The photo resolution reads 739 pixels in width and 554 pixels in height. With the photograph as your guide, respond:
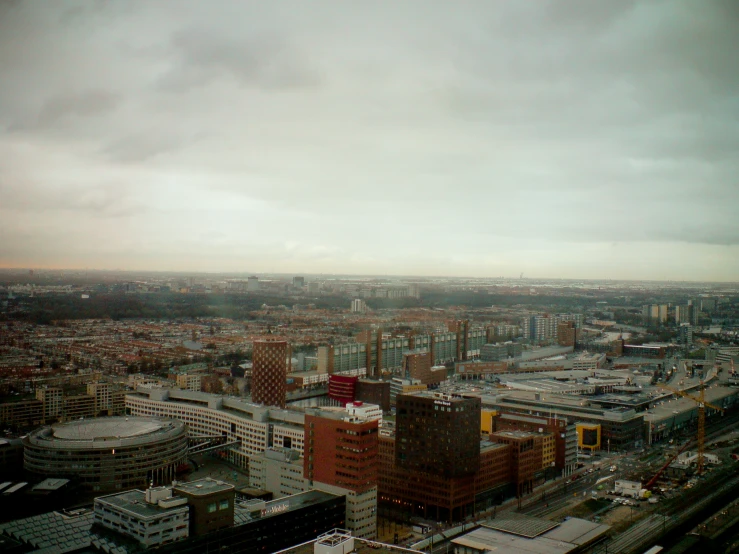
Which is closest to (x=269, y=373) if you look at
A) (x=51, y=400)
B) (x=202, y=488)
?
(x=51, y=400)

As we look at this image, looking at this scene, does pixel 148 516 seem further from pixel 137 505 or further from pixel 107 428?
pixel 107 428

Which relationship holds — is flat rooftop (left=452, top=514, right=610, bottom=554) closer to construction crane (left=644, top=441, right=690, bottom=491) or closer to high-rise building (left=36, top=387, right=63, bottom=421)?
construction crane (left=644, top=441, right=690, bottom=491)

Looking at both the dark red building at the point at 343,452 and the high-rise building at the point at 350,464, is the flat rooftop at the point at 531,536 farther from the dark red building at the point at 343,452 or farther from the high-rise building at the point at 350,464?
→ the dark red building at the point at 343,452

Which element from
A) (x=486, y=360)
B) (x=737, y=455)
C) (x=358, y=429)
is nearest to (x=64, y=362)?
(x=358, y=429)

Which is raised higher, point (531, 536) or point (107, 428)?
point (107, 428)

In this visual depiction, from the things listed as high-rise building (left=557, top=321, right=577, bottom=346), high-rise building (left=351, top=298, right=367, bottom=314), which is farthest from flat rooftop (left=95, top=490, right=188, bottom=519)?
high-rise building (left=557, top=321, right=577, bottom=346)

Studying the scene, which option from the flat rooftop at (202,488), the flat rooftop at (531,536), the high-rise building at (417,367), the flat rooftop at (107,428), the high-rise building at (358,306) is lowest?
the flat rooftop at (531,536)

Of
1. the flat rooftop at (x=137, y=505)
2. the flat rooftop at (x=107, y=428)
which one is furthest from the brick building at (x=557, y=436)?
the flat rooftop at (x=137, y=505)
